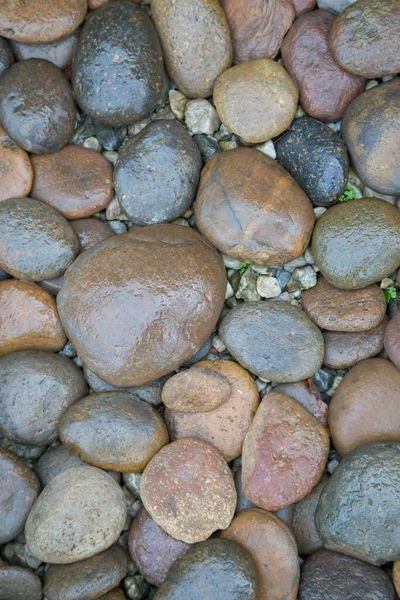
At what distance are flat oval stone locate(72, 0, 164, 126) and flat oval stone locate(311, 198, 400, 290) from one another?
150 centimetres

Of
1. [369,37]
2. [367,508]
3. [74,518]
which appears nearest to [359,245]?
[369,37]

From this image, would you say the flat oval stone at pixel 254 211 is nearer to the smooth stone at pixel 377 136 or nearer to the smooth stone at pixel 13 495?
the smooth stone at pixel 377 136

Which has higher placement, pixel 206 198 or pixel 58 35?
pixel 58 35

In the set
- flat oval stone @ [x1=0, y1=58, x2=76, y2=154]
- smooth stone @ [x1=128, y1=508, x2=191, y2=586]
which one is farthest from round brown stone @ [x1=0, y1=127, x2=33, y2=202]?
smooth stone @ [x1=128, y1=508, x2=191, y2=586]

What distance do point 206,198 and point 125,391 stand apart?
1.37 m

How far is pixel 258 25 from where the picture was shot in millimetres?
3721

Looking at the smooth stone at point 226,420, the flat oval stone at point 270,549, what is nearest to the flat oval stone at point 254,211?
the smooth stone at point 226,420

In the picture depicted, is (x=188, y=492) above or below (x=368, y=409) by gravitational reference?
below

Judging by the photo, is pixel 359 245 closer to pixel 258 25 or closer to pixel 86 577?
pixel 258 25

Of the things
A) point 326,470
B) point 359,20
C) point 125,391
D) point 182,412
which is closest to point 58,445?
point 125,391

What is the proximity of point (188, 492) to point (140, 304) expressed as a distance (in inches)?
45.8

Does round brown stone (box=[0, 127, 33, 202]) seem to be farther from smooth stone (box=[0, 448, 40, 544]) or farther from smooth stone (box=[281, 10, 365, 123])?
smooth stone (box=[281, 10, 365, 123])

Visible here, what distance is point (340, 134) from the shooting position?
374cm

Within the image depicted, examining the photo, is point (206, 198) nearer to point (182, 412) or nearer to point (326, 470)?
point (182, 412)
